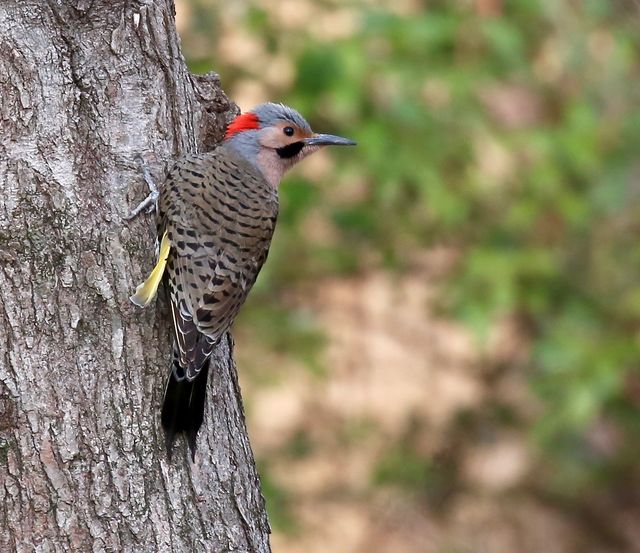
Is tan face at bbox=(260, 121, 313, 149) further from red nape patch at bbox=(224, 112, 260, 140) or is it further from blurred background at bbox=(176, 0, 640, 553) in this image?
blurred background at bbox=(176, 0, 640, 553)

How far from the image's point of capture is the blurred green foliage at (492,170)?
525 cm

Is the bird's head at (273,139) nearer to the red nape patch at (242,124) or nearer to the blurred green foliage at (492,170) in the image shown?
the red nape patch at (242,124)

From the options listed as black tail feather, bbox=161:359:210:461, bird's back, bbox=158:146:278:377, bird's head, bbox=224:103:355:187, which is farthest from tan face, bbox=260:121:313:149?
black tail feather, bbox=161:359:210:461

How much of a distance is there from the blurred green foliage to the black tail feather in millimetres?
2538

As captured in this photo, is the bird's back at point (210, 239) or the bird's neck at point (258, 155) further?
the bird's neck at point (258, 155)

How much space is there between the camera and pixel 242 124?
365 centimetres

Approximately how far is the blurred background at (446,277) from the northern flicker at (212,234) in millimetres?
1339

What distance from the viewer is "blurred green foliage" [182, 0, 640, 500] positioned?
525 cm

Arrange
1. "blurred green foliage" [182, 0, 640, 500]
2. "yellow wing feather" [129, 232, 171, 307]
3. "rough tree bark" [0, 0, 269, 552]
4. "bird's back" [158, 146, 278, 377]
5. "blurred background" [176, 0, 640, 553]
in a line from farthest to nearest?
"blurred background" [176, 0, 640, 553] < "blurred green foliage" [182, 0, 640, 500] < "bird's back" [158, 146, 278, 377] < "yellow wing feather" [129, 232, 171, 307] < "rough tree bark" [0, 0, 269, 552]

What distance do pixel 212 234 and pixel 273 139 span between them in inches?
23.4

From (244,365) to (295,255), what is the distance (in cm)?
74

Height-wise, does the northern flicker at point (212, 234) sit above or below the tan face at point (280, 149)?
below

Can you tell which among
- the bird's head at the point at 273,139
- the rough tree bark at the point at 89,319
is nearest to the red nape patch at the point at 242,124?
the bird's head at the point at 273,139

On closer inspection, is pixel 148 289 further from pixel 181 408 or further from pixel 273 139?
→ pixel 273 139
